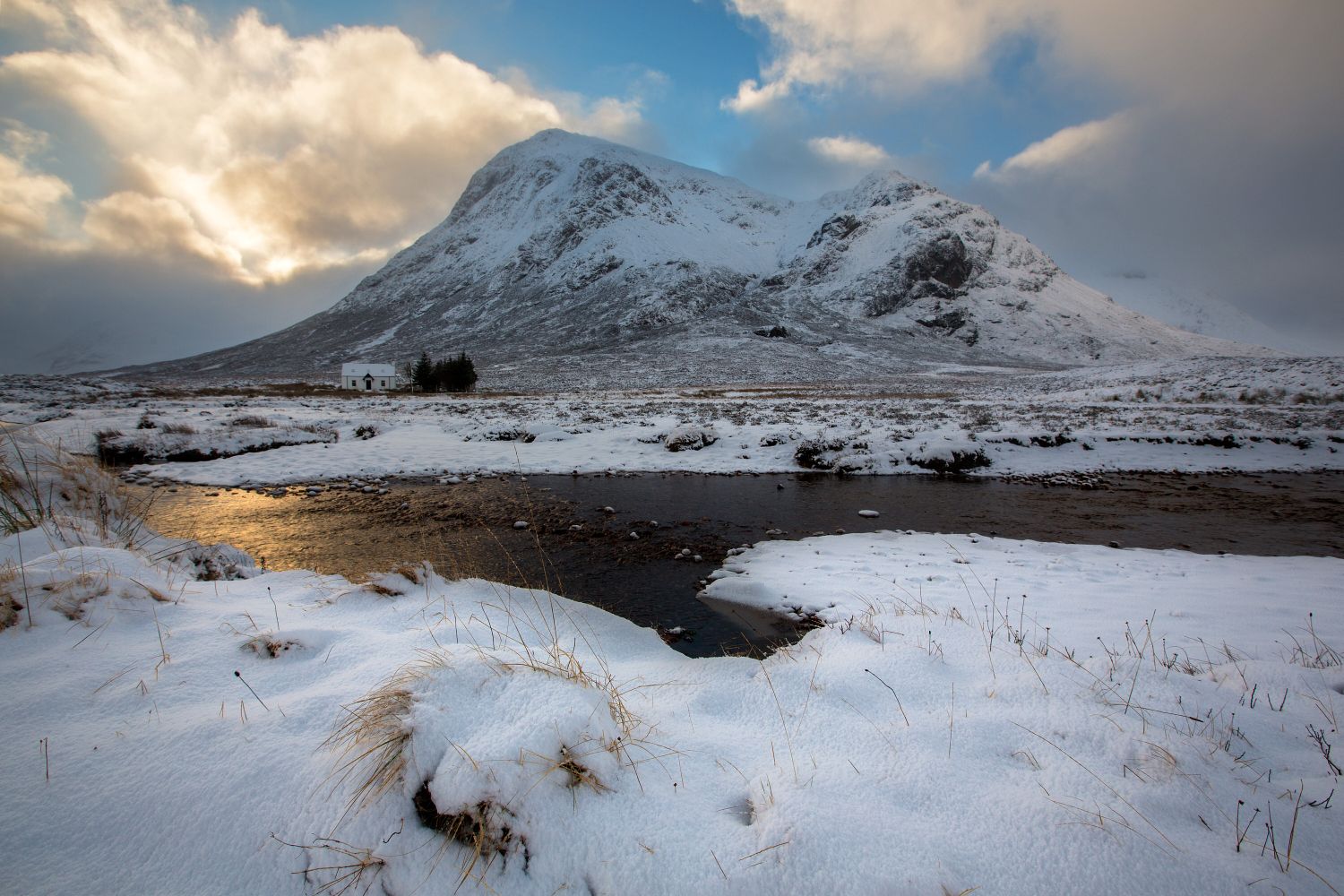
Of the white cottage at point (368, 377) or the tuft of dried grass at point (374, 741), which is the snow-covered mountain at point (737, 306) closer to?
the white cottage at point (368, 377)

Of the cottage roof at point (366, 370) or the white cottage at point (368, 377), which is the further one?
the cottage roof at point (366, 370)

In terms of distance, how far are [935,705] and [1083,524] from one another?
945 centimetres

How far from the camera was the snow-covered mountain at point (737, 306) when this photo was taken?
111 metres

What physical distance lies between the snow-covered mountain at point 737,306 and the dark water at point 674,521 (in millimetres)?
67903

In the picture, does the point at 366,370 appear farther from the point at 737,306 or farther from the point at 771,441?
the point at 737,306

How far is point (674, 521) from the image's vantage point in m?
10.1

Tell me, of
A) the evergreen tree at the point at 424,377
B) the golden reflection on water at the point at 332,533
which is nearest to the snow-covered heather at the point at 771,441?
the golden reflection on water at the point at 332,533

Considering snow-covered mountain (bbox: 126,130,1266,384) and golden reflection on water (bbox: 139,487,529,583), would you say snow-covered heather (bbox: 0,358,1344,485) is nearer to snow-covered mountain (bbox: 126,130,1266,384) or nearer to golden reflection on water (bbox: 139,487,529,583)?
golden reflection on water (bbox: 139,487,529,583)

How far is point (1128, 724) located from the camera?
98.3 inches

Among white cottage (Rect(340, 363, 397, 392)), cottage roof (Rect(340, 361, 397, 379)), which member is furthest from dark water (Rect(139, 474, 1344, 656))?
cottage roof (Rect(340, 361, 397, 379))

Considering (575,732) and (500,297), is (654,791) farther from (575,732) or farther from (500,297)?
(500,297)

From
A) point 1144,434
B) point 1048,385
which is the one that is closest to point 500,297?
point 1048,385

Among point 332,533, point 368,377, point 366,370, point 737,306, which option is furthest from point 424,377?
point 737,306

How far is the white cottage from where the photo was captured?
66.1 metres
